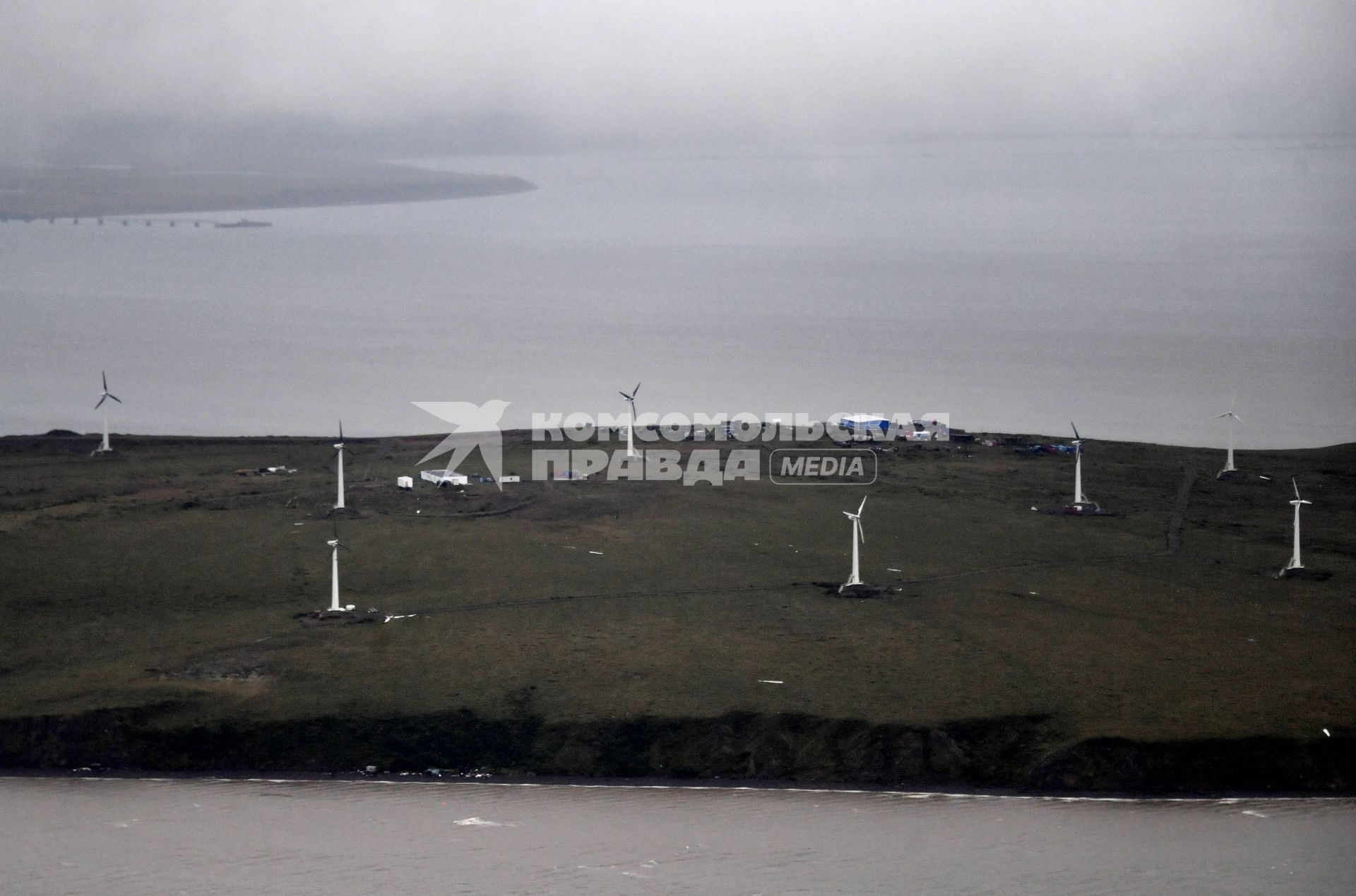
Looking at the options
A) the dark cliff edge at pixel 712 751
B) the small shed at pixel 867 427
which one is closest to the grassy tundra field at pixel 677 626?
the dark cliff edge at pixel 712 751

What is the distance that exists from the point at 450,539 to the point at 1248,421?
4083 centimetres

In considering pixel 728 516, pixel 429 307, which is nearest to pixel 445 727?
pixel 728 516

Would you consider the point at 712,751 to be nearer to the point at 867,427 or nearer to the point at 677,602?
the point at 677,602

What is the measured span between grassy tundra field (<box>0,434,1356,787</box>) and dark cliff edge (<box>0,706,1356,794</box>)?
0.17 feet

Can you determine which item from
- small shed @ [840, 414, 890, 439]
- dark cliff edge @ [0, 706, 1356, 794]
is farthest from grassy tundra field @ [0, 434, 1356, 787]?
small shed @ [840, 414, 890, 439]

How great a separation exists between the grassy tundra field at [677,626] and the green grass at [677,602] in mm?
78

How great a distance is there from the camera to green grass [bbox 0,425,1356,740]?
858 inches

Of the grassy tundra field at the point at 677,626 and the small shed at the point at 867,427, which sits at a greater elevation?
the small shed at the point at 867,427

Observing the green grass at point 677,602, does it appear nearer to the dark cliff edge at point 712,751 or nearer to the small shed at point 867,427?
the dark cliff edge at point 712,751

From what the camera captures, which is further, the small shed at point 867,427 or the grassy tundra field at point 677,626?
the small shed at point 867,427

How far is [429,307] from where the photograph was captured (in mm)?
104312

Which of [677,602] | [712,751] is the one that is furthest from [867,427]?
[712,751]

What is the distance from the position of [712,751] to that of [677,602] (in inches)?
230

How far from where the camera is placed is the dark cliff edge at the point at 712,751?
2012 centimetres
